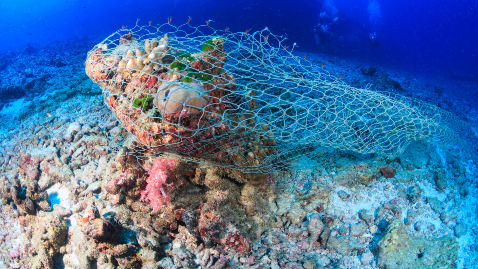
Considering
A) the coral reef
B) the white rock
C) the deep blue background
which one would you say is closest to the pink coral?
the coral reef

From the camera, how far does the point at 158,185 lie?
119 inches

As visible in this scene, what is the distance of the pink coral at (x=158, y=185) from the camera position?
2992 mm

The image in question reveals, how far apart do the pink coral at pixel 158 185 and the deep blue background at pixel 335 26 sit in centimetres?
1928

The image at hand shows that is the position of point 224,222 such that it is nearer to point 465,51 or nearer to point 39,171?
point 39,171

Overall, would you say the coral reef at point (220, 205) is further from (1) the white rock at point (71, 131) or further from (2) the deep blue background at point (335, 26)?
(2) the deep blue background at point (335, 26)

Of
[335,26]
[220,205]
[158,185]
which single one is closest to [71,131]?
[158,185]

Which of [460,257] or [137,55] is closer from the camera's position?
[460,257]

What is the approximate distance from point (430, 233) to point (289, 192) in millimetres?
2214

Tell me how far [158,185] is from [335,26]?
28.2 meters

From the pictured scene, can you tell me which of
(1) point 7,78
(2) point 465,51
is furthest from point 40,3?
(2) point 465,51

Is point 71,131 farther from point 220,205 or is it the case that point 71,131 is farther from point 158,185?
point 220,205

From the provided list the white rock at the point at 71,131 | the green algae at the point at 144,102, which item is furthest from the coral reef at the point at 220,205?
the white rock at the point at 71,131

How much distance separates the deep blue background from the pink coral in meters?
19.3

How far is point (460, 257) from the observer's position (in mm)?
2930
